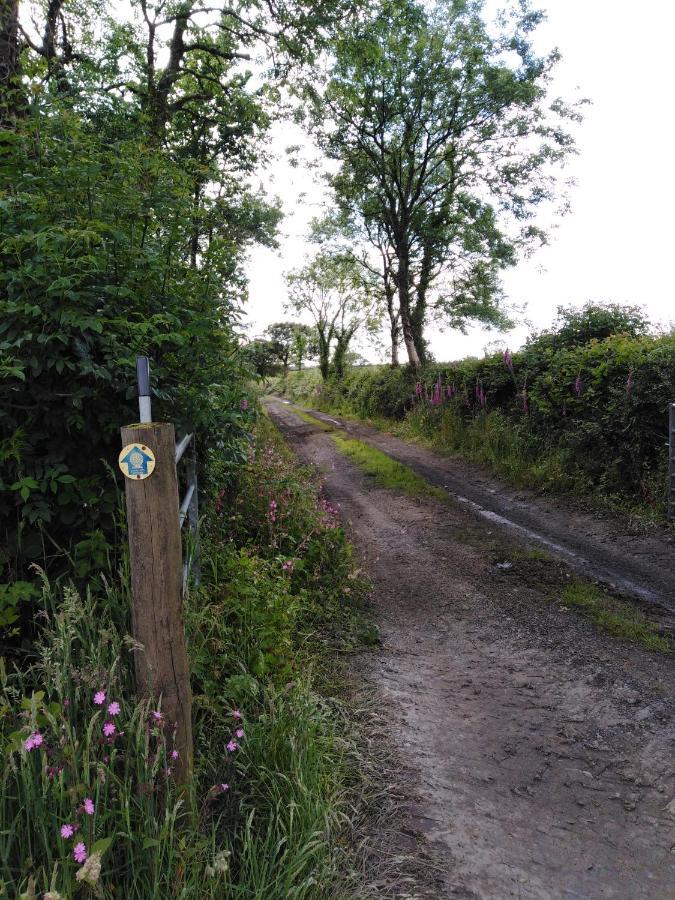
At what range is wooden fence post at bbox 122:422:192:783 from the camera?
2166 mm

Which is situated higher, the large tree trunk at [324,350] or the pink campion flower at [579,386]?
the large tree trunk at [324,350]

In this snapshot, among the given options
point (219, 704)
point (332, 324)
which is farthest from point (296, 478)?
point (332, 324)

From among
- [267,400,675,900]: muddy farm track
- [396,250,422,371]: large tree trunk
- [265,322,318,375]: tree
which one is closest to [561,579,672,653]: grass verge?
[267,400,675,900]: muddy farm track

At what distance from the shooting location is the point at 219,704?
118 inches

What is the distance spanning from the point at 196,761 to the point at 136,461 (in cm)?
146

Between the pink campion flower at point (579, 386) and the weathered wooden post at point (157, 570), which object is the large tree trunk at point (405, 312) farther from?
the weathered wooden post at point (157, 570)

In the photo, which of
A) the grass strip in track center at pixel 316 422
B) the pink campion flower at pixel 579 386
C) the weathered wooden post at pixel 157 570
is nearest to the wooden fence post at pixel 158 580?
the weathered wooden post at pixel 157 570

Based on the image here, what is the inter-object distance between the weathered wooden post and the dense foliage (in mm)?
7338

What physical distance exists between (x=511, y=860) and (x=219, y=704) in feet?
5.15

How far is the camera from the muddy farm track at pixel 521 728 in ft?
8.16

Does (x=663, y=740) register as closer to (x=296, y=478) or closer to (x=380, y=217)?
(x=296, y=478)

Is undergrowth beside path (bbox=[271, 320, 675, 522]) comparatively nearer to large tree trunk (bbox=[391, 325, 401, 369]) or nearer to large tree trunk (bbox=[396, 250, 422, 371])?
large tree trunk (bbox=[396, 250, 422, 371])

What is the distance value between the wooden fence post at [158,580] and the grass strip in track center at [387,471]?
7479 mm

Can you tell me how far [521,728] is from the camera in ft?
11.6
